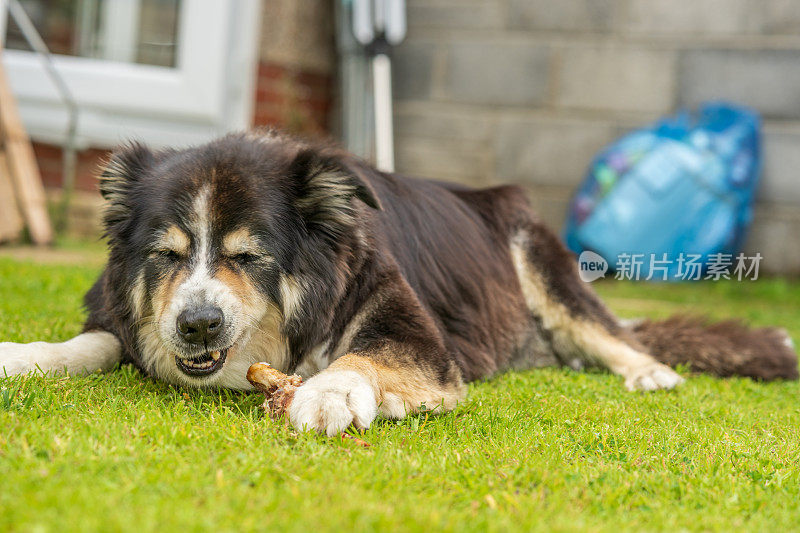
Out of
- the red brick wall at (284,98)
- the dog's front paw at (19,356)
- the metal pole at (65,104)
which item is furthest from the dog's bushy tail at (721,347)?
the metal pole at (65,104)

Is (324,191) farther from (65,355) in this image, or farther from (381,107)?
(381,107)

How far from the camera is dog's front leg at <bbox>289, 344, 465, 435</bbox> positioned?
9.40 ft

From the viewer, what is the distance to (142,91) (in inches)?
330

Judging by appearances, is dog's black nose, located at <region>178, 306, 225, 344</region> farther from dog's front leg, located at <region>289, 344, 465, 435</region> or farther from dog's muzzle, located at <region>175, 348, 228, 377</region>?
dog's front leg, located at <region>289, 344, 465, 435</region>

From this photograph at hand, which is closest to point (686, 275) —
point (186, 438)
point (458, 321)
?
point (458, 321)

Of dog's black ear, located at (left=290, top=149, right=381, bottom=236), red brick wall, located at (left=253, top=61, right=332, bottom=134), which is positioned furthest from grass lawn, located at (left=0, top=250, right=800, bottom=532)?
red brick wall, located at (left=253, top=61, right=332, bottom=134)

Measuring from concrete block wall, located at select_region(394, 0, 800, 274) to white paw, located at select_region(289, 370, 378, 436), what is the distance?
6531 millimetres

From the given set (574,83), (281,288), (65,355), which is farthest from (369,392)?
(574,83)

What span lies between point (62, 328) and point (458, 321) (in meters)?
2.18

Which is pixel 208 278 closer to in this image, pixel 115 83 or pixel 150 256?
pixel 150 256

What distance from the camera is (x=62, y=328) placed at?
4410mm

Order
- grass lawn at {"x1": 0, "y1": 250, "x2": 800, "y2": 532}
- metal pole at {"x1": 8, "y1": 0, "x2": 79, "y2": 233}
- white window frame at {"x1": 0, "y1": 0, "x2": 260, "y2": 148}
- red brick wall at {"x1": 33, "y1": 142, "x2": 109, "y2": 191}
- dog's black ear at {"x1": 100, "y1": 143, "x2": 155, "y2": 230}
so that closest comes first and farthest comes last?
grass lawn at {"x1": 0, "y1": 250, "x2": 800, "y2": 532} → dog's black ear at {"x1": 100, "y1": 143, "x2": 155, "y2": 230} → metal pole at {"x1": 8, "y1": 0, "x2": 79, "y2": 233} → white window frame at {"x1": 0, "y1": 0, "x2": 260, "y2": 148} → red brick wall at {"x1": 33, "y1": 142, "x2": 109, "y2": 191}

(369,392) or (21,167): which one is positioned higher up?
(21,167)

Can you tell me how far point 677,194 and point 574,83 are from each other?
1.79 metres
